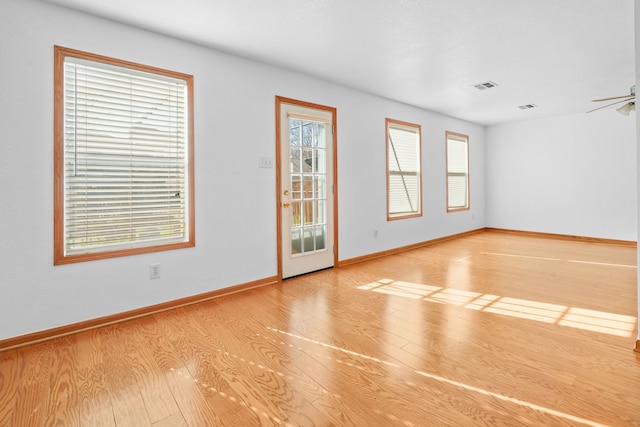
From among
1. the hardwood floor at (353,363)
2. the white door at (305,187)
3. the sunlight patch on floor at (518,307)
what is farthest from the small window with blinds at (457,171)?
the sunlight patch on floor at (518,307)

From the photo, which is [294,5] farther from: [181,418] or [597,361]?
[597,361]

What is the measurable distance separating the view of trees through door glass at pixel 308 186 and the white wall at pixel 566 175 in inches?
205

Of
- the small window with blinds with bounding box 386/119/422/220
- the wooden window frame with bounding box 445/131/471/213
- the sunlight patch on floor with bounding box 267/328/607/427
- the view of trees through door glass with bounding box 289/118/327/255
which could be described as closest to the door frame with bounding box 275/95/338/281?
the view of trees through door glass with bounding box 289/118/327/255

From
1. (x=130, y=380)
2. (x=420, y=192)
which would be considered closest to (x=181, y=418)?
(x=130, y=380)

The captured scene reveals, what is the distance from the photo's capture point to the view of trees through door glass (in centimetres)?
398

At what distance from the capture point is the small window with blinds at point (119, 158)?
2510 millimetres

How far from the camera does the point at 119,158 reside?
9.01 feet

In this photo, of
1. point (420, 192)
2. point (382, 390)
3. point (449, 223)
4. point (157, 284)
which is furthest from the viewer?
point (449, 223)

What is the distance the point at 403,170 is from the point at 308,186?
2240 mm

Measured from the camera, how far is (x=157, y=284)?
2.91 metres

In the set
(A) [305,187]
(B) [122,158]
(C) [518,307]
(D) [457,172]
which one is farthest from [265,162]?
(D) [457,172]

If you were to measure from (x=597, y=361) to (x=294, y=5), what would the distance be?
3.18 metres

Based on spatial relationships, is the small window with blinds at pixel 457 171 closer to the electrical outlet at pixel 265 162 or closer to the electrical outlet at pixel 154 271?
the electrical outlet at pixel 265 162

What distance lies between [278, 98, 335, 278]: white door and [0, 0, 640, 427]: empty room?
0.03 meters
